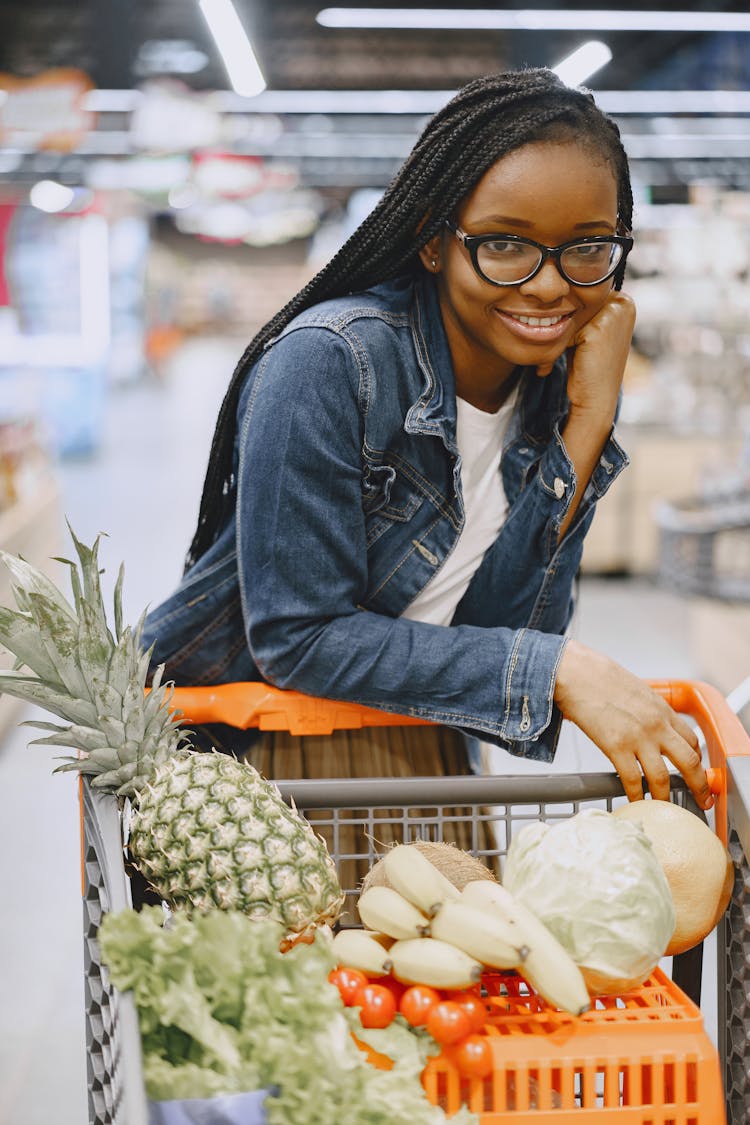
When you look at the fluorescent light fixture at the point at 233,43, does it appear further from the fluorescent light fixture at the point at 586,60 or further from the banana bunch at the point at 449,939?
the banana bunch at the point at 449,939

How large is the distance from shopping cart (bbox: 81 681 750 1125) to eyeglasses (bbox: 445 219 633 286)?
605 millimetres

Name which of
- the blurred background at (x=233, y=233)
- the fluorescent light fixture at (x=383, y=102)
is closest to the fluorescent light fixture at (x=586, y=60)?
the blurred background at (x=233, y=233)

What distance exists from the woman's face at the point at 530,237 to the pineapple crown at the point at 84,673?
601mm

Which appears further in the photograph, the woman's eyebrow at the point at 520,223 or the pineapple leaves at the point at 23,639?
the woman's eyebrow at the point at 520,223

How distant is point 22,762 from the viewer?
484 cm

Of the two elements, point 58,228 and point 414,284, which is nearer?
point 414,284

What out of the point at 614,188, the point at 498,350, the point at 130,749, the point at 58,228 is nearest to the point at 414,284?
the point at 498,350

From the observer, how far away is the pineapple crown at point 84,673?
4.68ft

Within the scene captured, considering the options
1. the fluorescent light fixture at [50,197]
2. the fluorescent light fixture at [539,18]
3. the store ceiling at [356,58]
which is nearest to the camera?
the fluorescent light fixture at [539,18]

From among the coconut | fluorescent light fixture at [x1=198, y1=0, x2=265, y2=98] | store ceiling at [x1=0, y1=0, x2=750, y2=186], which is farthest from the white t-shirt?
store ceiling at [x1=0, y1=0, x2=750, y2=186]

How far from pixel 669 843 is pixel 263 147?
55.4ft

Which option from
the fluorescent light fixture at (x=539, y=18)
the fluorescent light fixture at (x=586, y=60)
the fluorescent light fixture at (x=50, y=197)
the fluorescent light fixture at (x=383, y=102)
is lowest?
the fluorescent light fixture at (x=586, y=60)

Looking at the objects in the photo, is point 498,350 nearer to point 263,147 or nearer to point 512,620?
point 512,620

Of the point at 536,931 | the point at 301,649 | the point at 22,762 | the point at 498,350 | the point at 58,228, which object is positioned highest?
the point at 58,228
